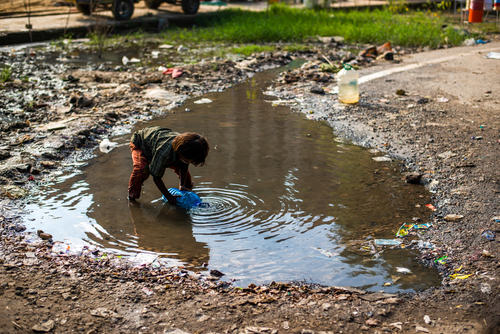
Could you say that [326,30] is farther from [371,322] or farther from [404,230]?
[371,322]

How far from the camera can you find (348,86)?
552 cm

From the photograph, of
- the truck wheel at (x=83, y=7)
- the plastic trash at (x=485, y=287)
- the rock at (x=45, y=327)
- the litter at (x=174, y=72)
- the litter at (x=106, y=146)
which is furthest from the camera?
the truck wheel at (x=83, y=7)

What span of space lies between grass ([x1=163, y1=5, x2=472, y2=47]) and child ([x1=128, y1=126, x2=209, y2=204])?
26.4 feet

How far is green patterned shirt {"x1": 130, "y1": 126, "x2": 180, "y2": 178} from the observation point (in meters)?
2.99

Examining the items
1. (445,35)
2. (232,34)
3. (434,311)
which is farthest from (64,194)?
(445,35)

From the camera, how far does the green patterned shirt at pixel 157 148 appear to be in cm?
299

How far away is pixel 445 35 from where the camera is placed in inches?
376

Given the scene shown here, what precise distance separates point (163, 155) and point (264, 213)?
86cm

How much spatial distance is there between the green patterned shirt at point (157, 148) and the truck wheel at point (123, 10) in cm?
1021

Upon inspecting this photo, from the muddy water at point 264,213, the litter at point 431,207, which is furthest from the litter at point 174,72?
the litter at point 431,207

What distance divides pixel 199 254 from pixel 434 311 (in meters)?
1.39

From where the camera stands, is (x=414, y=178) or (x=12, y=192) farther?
(x=414, y=178)

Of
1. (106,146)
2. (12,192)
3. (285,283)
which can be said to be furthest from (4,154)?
(285,283)

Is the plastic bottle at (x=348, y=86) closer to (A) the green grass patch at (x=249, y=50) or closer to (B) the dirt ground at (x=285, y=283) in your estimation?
(B) the dirt ground at (x=285, y=283)
